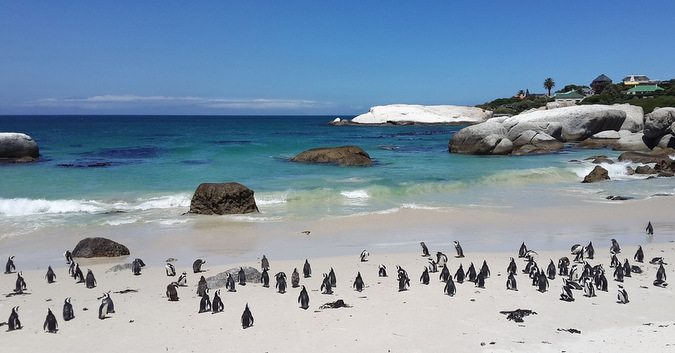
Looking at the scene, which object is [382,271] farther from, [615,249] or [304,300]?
[615,249]

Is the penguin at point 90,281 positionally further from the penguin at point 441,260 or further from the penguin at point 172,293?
the penguin at point 441,260

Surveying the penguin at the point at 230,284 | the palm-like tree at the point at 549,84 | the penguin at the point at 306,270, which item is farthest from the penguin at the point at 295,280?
the palm-like tree at the point at 549,84

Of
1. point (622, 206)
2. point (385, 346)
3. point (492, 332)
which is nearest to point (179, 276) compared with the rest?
point (385, 346)

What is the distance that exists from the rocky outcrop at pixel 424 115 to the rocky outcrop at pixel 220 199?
278 feet

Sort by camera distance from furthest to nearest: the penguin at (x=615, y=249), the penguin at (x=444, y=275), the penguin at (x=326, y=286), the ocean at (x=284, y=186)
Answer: the ocean at (x=284, y=186) → the penguin at (x=615, y=249) → the penguin at (x=444, y=275) → the penguin at (x=326, y=286)

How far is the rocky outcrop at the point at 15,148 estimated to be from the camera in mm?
35031

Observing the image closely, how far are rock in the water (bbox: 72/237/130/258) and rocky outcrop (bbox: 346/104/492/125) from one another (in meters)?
90.3

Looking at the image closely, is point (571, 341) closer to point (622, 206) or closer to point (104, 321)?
point (104, 321)

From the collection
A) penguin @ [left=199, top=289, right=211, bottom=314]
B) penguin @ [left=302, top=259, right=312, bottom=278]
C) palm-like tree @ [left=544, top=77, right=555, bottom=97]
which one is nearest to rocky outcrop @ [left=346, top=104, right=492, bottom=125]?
palm-like tree @ [left=544, top=77, right=555, bottom=97]

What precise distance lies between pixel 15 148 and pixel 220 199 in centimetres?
2360

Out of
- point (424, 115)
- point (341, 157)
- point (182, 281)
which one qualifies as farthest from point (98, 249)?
point (424, 115)

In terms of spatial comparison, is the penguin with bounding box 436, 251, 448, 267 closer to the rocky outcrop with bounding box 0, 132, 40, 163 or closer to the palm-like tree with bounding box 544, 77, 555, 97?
the rocky outcrop with bounding box 0, 132, 40, 163

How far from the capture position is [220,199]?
18453 mm

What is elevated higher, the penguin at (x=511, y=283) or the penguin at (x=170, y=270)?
the penguin at (x=511, y=283)
